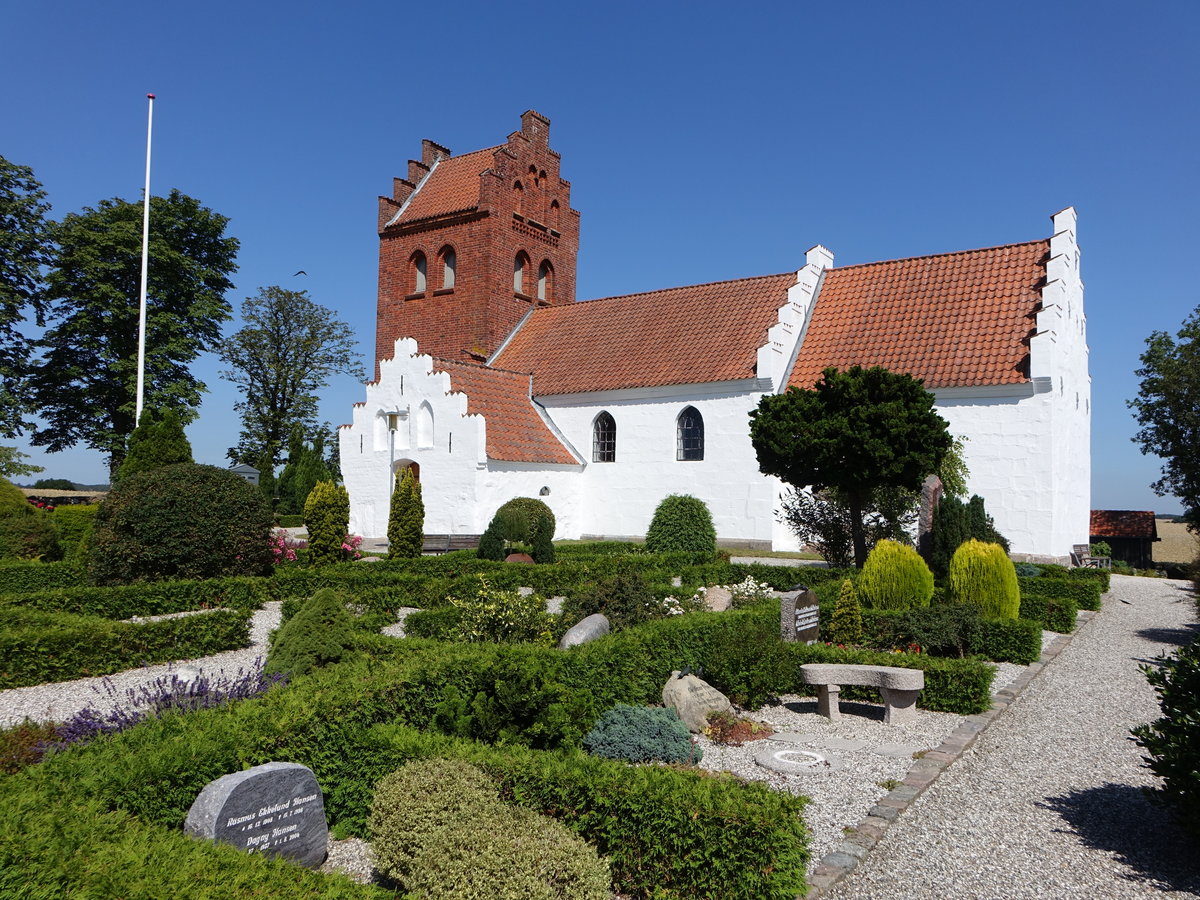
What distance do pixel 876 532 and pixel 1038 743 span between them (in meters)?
9.68

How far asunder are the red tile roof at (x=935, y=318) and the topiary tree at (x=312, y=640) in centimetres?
1489

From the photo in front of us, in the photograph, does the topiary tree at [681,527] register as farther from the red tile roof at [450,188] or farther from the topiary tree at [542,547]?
the red tile roof at [450,188]

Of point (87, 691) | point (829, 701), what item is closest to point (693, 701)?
point (829, 701)

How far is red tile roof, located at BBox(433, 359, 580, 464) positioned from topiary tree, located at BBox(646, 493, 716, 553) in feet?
13.4

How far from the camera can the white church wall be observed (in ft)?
72.2

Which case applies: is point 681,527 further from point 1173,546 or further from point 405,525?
point 1173,546

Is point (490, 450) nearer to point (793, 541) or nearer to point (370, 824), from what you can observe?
point (793, 541)

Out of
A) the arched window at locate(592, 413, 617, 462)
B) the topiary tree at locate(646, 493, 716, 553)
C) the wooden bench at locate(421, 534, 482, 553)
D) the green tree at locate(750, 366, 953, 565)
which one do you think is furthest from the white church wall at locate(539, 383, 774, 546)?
the green tree at locate(750, 366, 953, 565)

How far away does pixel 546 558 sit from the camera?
17.1 meters

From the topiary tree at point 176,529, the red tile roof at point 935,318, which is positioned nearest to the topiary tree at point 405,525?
the topiary tree at point 176,529

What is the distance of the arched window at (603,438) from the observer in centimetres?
2519

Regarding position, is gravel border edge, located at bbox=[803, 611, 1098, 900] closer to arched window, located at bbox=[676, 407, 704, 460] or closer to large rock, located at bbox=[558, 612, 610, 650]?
large rock, located at bbox=[558, 612, 610, 650]

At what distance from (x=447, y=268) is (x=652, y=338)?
9103mm

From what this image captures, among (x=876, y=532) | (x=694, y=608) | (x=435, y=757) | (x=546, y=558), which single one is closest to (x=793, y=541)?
(x=876, y=532)
